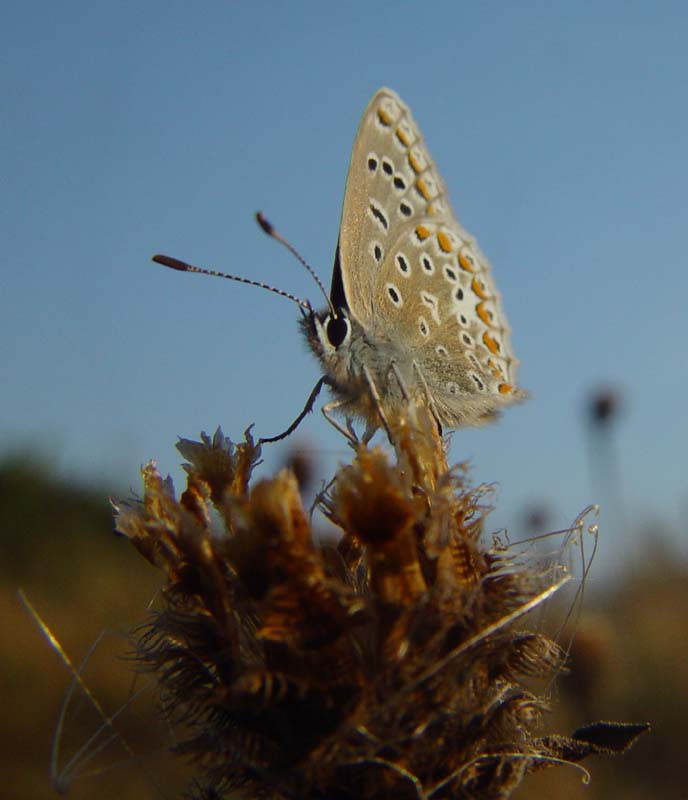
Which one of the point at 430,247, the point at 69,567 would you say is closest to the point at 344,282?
the point at 430,247

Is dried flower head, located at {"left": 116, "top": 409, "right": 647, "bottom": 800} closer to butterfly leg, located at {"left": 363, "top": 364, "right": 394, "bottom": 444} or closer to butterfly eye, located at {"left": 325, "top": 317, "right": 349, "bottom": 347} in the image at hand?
butterfly leg, located at {"left": 363, "top": 364, "right": 394, "bottom": 444}

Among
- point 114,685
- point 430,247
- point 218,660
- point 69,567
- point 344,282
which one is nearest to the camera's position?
point 218,660

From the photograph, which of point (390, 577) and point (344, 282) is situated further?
point (344, 282)

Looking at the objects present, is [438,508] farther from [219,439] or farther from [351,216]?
[351,216]

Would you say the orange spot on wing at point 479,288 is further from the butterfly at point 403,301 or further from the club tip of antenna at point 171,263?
the club tip of antenna at point 171,263

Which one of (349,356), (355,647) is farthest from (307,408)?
(355,647)

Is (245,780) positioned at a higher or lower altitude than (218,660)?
lower

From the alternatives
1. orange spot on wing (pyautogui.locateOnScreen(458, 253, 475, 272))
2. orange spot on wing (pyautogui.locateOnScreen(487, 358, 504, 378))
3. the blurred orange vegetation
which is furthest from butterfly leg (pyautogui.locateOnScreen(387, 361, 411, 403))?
the blurred orange vegetation
